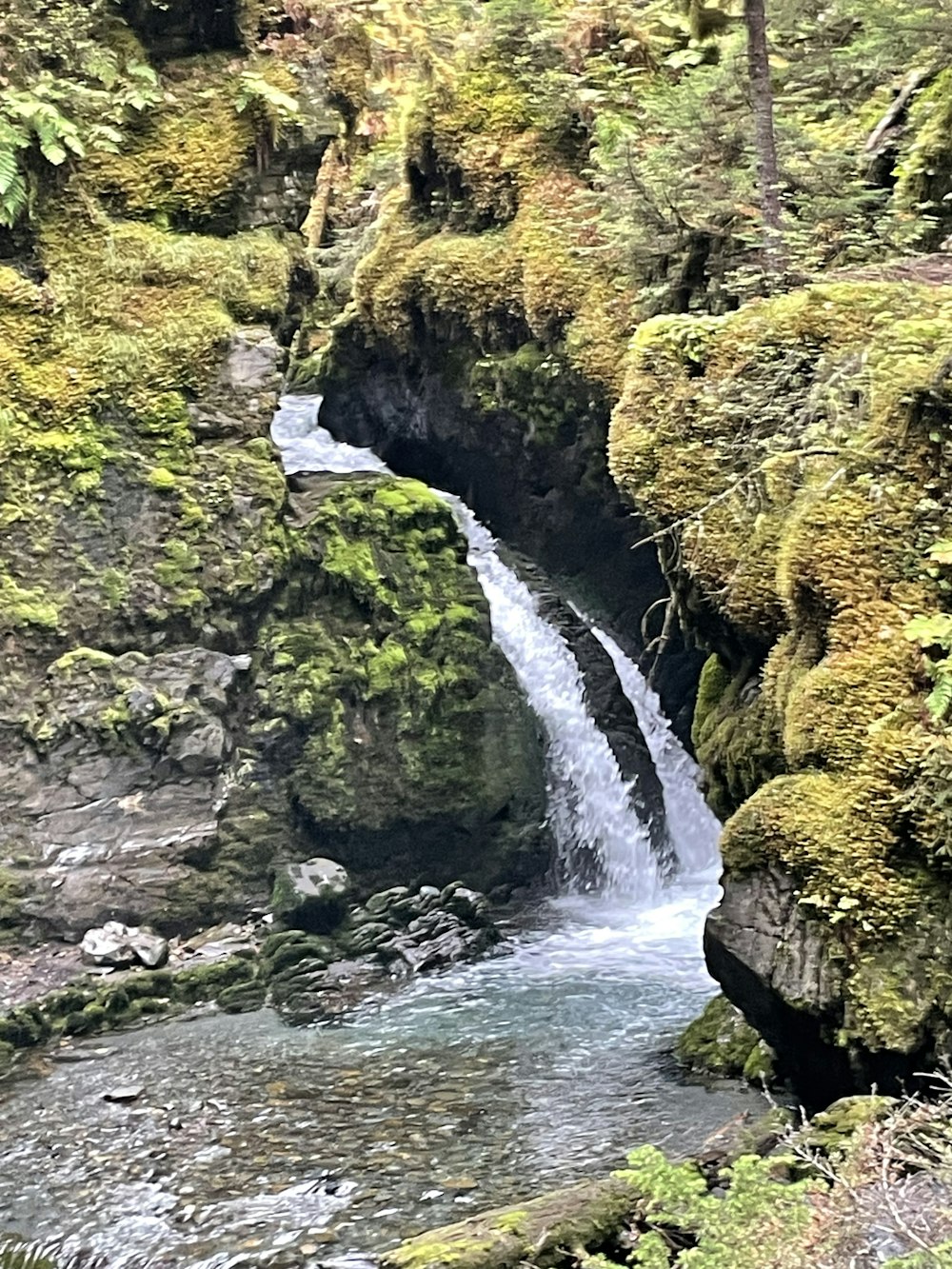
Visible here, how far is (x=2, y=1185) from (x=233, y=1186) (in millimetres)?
1324

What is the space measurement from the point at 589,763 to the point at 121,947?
16.2ft

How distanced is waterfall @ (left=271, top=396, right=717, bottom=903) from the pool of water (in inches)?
74.7

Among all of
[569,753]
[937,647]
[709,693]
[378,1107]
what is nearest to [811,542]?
[937,647]

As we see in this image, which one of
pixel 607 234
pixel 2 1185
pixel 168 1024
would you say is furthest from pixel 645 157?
pixel 2 1185

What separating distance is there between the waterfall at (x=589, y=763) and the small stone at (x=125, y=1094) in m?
5.31

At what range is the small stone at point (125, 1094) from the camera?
8031mm

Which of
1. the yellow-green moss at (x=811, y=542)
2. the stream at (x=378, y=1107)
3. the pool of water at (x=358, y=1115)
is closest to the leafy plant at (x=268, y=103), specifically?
the yellow-green moss at (x=811, y=542)

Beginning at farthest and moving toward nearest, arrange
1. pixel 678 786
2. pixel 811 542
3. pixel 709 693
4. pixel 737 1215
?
1. pixel 678 786
2. pixel 709 693
3. pixel 811 542
4. pixel 737 1215

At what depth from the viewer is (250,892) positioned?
11211 mm

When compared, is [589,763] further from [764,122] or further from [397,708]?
[764,122]

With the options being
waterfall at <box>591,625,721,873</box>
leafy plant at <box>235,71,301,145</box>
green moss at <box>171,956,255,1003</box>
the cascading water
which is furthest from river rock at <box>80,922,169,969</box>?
leafy plant at <box>235,71,301,145</box>

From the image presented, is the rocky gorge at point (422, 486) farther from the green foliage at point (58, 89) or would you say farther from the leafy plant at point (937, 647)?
the leafy plant at point (937, 647)

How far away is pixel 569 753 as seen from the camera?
12.7 meters

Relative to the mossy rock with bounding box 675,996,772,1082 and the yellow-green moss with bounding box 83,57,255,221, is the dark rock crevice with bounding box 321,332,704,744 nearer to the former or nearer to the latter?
the yellow-green moss with bounding box 83,57,255,221
